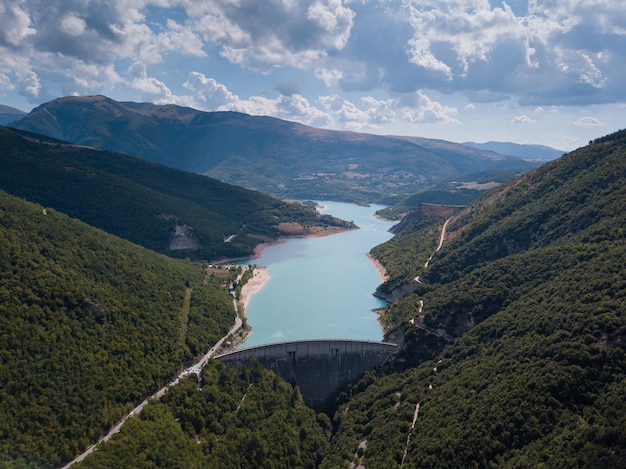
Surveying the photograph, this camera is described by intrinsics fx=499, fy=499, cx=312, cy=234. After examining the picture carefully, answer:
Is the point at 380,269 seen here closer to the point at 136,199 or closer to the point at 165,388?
the point at 136,199

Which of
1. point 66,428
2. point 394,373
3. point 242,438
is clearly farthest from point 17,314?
point 394,373

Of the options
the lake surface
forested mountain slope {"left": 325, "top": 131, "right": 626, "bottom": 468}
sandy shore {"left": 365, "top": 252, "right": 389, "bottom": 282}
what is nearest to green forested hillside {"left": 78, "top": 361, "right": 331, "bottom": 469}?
forested mountain slope {"left": 325, "top": 131, "right": 626, "bottom": 468}

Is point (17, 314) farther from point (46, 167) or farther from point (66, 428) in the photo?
point (46, 167)

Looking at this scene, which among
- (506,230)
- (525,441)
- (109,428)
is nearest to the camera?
(525,441)

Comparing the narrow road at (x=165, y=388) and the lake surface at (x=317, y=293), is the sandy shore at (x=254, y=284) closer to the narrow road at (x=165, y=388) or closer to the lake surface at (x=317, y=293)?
the lake surface at (x=317, y=293)

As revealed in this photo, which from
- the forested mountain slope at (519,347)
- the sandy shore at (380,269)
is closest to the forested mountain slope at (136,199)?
the sandy shore at (380,269)

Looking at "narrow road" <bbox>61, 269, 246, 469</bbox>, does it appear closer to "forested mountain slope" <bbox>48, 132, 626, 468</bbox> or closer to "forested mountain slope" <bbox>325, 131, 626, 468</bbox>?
"forested mountain slope" <bbox>48, 132, 626, 468</bbox>
